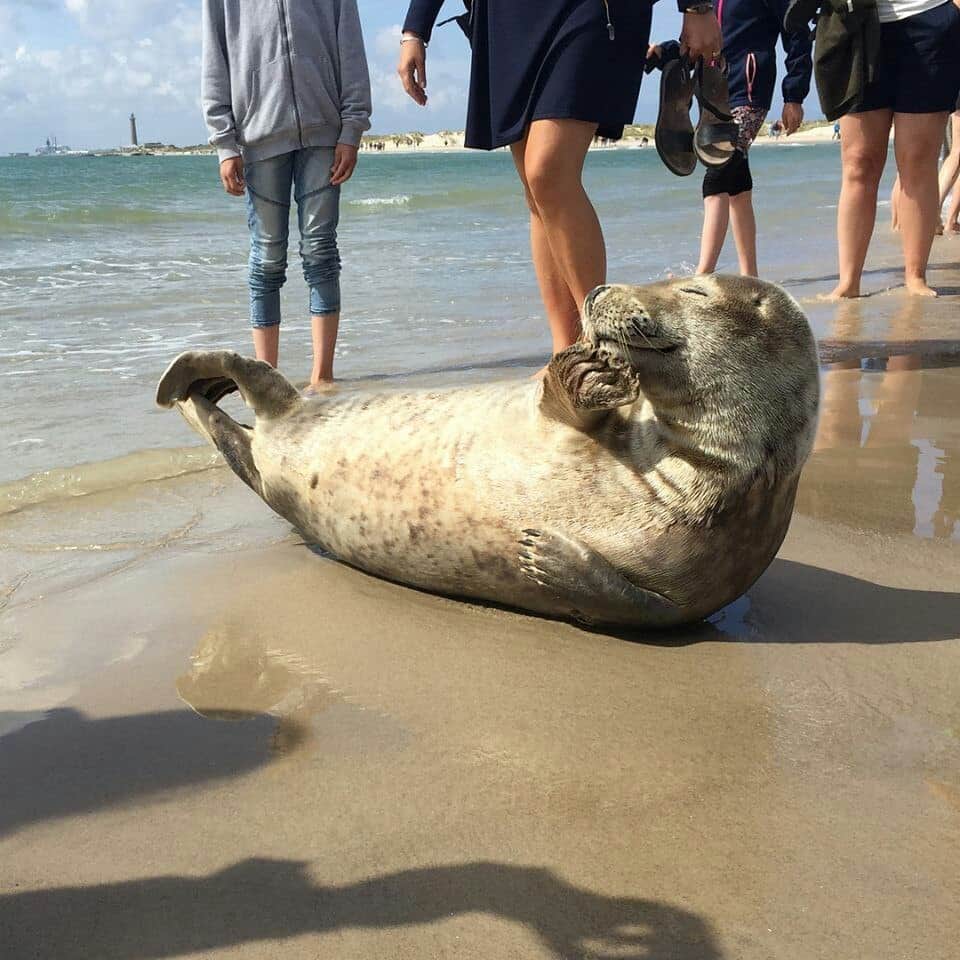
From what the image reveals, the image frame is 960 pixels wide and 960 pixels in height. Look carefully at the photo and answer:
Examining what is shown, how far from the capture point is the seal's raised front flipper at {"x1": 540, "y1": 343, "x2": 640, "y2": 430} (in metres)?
2.75

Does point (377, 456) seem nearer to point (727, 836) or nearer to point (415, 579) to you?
point (415, 579)

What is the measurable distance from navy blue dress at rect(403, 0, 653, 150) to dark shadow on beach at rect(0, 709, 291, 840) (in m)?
2.79

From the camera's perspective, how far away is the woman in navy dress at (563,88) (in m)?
4.40

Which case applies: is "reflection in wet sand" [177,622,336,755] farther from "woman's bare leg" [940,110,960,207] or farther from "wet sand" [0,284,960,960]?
"woman's bare leg" [940,110,960,207]

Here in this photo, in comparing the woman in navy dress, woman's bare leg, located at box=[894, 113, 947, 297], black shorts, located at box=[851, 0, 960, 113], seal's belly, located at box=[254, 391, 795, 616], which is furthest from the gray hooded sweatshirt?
woman's bare leg, located at box=[894, 113, 947, 297]

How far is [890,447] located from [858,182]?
10.6ft

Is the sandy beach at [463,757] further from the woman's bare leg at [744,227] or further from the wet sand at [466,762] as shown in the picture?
the woman's bare leg at [744,227]

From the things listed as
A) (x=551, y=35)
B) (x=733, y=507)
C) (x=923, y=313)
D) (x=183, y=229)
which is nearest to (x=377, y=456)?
(x=733, y=507)

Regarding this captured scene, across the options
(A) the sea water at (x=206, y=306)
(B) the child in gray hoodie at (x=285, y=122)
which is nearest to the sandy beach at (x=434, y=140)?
(A) the sea water at (x=206, y=306)

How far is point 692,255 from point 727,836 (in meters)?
10.2

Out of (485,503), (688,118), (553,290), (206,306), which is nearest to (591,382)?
(485,503)

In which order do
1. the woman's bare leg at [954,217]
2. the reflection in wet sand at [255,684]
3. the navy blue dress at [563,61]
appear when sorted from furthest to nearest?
the woman's bare leg at [954,217] < the navy blue dress at [563,61] < the reflection in wet sand at [255,684]

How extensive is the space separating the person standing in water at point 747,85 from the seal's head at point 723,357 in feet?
14.3

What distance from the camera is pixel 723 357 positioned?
272cm
